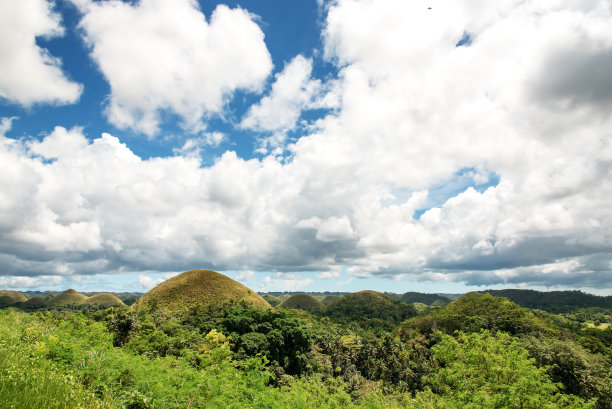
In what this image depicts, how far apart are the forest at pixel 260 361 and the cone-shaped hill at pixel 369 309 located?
161ft

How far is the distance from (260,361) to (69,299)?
193909 mm

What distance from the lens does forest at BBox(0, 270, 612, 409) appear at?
832cm

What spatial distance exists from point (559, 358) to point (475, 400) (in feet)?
90.1

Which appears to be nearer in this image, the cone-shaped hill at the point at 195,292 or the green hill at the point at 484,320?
the green hill at the point at 484,320

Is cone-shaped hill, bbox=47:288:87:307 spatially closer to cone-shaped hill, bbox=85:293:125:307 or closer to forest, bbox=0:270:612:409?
cone-shaped hill, bbox=85:293:125:307

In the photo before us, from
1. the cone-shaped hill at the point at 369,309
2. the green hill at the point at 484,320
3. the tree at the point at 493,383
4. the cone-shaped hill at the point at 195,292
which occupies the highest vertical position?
the cone-shaped hill at the point at 195,292

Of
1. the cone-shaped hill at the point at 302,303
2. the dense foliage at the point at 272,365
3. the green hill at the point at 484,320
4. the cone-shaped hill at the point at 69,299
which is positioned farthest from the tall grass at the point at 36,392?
the cone-shaped hill at the point at 69,299

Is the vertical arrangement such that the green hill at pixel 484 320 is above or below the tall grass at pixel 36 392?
below

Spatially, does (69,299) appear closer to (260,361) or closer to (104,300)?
(104,300)

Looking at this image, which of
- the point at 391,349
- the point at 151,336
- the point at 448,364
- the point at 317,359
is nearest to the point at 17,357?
the point at 151,336

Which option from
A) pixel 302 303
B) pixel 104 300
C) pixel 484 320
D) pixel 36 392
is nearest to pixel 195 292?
pixel 484 320

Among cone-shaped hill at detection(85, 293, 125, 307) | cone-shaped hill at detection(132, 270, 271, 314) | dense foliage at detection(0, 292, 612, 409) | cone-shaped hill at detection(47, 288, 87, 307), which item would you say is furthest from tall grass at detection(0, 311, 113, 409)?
cone-shaped hill at detection(47, 288, 87, 307)

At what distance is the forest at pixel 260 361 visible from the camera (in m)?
8.32

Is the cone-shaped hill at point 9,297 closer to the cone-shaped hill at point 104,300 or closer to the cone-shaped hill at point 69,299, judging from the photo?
the cone-shaped hill at point 69,299
